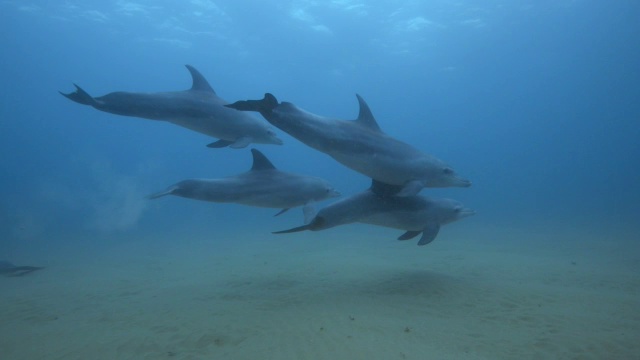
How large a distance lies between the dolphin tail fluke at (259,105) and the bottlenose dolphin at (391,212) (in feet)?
7.25

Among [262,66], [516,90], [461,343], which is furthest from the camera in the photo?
[516,90]

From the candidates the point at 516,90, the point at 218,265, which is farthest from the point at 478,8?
the point at 516,90

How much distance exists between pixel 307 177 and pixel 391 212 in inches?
79.6

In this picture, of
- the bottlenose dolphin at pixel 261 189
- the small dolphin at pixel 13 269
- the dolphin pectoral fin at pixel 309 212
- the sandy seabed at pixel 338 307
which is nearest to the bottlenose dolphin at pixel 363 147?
the dolphin pectoral fin at pixel 309 212

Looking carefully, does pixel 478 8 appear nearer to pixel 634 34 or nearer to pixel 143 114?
pixel 634 34

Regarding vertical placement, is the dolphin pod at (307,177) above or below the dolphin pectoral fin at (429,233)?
above

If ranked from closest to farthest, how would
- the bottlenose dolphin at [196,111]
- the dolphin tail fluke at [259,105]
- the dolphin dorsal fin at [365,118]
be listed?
the dolphin tail fluke at [259,105]
the bottlenose dolphin at [196,111]
the dolphin dorsal fin at [365,118]

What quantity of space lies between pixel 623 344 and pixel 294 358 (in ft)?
14.7

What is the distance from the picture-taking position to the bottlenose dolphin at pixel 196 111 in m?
6.74

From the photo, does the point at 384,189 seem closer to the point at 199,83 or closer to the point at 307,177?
the point at 307,177

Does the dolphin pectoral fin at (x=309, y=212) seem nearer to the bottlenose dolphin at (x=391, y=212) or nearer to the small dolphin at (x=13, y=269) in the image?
the bottlenose dolphin at (x=391, y=212)

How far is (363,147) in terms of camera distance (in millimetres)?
6887

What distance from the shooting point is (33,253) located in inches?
676

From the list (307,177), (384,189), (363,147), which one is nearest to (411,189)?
(384,189)
